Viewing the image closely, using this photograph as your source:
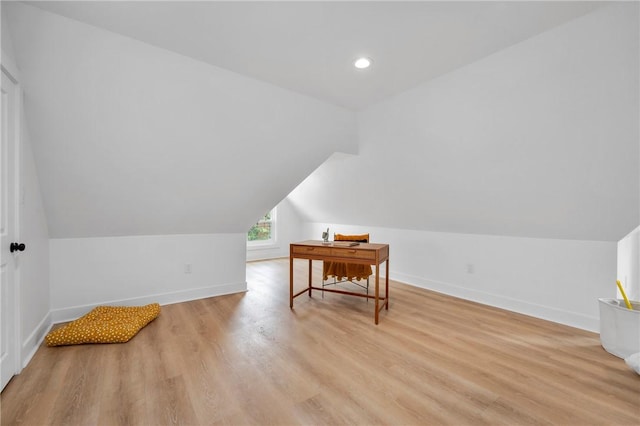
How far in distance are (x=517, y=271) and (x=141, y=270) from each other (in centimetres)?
455

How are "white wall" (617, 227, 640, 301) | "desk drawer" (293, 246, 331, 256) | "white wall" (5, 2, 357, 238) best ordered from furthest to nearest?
"desk drawer" (293, 246, 331, 256), "white wall" (617, 227, 640, 301), "white wall" (5, 2, 357, 238)

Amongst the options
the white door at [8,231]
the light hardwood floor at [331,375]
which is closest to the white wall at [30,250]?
the white door at [8,231]

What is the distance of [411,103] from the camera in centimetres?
304

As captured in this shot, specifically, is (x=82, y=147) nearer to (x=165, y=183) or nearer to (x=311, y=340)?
(x=165, y=183)

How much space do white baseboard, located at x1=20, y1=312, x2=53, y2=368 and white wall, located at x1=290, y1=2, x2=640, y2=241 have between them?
3844 mm

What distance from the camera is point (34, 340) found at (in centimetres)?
243

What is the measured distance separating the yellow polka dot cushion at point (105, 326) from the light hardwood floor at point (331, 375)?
8 cm

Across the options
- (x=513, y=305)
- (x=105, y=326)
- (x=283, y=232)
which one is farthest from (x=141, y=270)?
(x=513, y=305)

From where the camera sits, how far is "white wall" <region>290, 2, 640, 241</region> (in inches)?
78.0

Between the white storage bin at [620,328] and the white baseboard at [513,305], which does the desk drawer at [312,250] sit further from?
the white storage bin at [620,328]

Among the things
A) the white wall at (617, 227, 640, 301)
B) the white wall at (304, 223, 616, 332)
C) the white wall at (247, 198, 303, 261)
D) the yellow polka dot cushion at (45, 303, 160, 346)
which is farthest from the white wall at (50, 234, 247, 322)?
the white wall at (617, 227, 640, 301)

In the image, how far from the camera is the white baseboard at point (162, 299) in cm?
306

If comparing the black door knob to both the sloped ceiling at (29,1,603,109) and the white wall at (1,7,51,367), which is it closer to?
the white wall at (1,7,51,367)

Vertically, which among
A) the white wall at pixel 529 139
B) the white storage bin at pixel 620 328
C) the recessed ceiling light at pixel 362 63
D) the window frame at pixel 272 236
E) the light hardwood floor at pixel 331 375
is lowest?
the light hardwood floor at pixel 331 375
